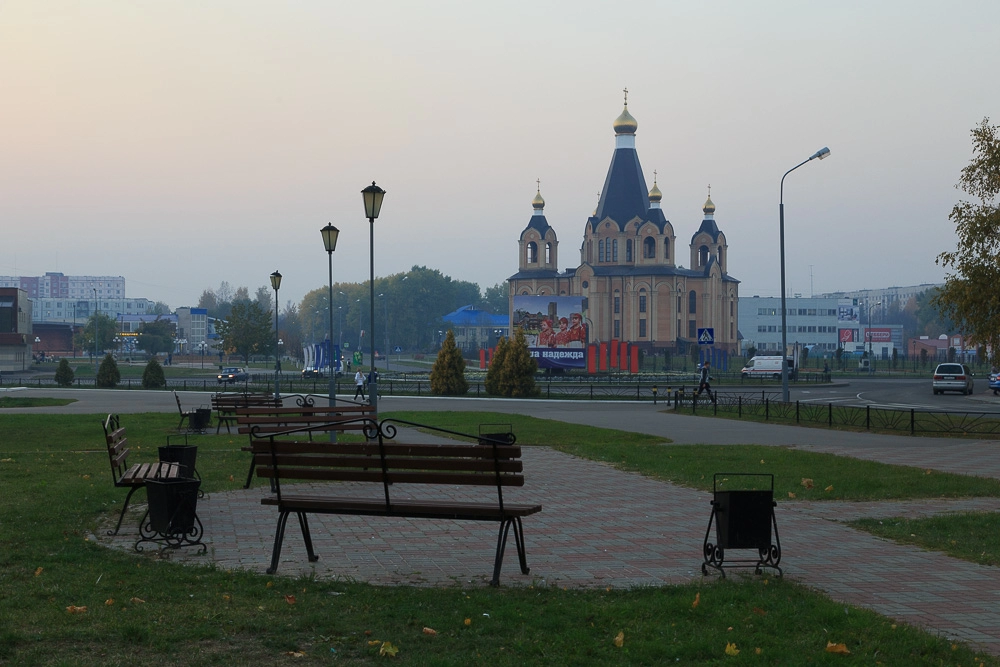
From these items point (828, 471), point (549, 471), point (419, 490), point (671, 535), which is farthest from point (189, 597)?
point (828, 471)

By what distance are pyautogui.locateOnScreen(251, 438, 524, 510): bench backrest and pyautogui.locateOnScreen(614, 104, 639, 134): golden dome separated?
10280 cm

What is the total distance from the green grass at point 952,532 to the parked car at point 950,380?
141 ft

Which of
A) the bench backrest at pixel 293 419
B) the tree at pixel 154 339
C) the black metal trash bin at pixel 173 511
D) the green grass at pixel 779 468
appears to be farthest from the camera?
the tree at pixel 154 339

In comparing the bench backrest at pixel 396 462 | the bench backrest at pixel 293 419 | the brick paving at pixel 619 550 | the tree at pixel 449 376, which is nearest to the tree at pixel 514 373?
the tree at pixel 449 376

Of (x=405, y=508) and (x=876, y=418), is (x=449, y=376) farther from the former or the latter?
(x=405, y=508)

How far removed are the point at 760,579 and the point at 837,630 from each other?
1.53 metres

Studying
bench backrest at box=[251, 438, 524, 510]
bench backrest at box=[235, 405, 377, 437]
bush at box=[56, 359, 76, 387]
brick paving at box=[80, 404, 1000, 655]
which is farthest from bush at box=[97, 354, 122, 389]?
bench backrest at box=[251, 438, 524, 510]

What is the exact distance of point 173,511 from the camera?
8.54m

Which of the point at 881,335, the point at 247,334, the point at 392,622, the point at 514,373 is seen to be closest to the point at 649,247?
the point at 247,334

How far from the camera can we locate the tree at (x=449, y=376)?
1820 inches

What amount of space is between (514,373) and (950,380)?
22.5 m

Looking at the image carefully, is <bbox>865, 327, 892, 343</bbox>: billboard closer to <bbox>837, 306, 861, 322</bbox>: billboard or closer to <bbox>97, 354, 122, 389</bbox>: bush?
<bbox>837, 306, 861, 322</bbox>: billboard

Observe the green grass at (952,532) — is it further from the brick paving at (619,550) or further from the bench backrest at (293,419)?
the bench backrest at (293,419)

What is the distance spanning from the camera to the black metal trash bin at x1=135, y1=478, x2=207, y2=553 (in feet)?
27.7
